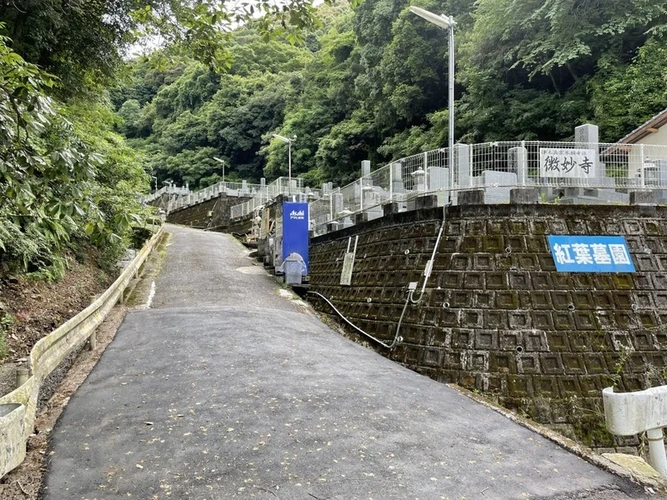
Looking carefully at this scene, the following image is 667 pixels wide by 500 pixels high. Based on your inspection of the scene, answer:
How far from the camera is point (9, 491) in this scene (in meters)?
3.72

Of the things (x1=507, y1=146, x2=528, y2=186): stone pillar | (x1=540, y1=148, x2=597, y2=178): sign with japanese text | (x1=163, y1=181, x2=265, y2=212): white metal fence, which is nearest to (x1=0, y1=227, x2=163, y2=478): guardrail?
(x1=507, y1=146, x2=528, y2=186): stone pillar

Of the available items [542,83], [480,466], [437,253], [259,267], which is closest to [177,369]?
[480,466]

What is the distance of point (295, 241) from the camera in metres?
16.0

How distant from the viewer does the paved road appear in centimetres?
402

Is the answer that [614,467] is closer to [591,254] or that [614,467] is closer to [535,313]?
[535,313]

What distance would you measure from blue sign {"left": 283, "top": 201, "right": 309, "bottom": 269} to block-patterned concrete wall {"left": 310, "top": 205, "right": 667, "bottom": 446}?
20.7 ft

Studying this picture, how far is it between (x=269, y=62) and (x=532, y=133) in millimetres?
53889

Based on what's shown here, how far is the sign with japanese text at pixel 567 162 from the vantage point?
9516 mm

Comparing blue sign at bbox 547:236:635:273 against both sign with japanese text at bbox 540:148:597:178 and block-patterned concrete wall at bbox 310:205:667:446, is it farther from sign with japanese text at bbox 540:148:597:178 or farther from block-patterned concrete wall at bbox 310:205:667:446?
sign with japanese text at bbox 540:148:597:178

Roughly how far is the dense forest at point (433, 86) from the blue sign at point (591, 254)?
19.2ft

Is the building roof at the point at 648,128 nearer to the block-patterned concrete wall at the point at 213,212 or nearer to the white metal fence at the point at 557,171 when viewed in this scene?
the white metal fence at the point at 557,171

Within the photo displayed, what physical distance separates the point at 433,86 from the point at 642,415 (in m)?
28.8

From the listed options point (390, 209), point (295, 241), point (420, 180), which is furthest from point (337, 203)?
point (420, 180)

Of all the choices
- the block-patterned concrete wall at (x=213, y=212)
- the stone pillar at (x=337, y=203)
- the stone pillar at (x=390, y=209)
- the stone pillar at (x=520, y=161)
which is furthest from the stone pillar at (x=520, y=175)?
the block-patterned concrete wall at (x=213, y=212)
